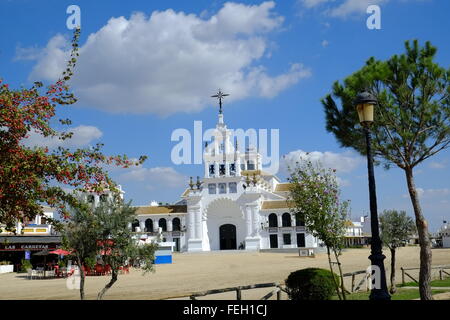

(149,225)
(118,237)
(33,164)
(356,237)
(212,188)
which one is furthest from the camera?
(356,237)

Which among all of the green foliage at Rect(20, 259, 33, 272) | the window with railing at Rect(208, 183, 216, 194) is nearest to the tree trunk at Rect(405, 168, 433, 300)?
the green foliage at Rect(20, 259, 33, 272)

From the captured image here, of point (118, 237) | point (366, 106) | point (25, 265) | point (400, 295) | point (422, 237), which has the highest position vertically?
point (366, 106)

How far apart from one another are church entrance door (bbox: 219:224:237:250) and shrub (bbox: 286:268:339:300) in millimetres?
56606

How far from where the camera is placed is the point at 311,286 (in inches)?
527

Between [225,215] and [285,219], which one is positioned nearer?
[285,219]

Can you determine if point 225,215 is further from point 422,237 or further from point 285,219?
point 422,237

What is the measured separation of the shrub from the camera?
13336 mm

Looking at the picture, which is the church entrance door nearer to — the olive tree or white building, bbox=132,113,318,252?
white building, bbox=132,113,318,252

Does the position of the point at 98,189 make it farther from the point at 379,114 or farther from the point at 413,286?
the point at 413,286

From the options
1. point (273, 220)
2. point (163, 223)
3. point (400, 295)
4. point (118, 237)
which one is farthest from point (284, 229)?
point (118, 237)

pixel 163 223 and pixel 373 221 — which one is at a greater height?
pixel 163 223

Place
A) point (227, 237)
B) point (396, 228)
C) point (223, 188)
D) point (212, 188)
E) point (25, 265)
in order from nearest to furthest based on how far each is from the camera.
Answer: point (396, 228) → point (25, 265) → point (223, 188) → point (227, 237) → point (212, 188)

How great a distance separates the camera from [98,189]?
8984mm

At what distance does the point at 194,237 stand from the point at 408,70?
5680 cm
